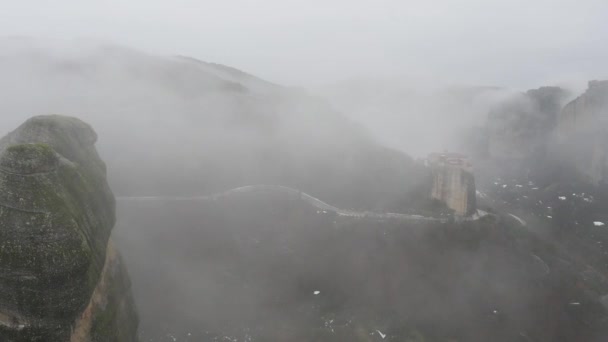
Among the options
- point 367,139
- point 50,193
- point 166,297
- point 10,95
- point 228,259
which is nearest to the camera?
point 50,193

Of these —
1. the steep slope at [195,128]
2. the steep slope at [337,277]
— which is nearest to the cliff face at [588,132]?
the steep slope at [337,277]

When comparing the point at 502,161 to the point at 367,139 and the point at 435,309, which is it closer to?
the point at 367,139

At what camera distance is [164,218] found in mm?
48438

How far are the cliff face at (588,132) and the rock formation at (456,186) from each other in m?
52.4

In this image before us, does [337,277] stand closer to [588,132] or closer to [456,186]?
[456,186]

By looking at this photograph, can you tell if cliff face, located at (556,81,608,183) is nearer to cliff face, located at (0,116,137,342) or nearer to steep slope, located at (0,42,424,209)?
steep slope, located at (0,42,424,209)

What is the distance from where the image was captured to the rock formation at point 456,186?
55.8m

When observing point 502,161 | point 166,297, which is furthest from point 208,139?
point 502,161

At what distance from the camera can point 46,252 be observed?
15.8m

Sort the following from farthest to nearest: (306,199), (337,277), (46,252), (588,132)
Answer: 1. (588,132)
2. (306,199)
3. (337,277)
4. (46,252)

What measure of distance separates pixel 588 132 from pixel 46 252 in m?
113

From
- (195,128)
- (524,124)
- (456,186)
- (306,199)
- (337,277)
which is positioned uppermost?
(524,124)

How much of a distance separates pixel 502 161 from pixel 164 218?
10546 cm

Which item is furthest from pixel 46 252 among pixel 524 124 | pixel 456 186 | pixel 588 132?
pixel 524 124
